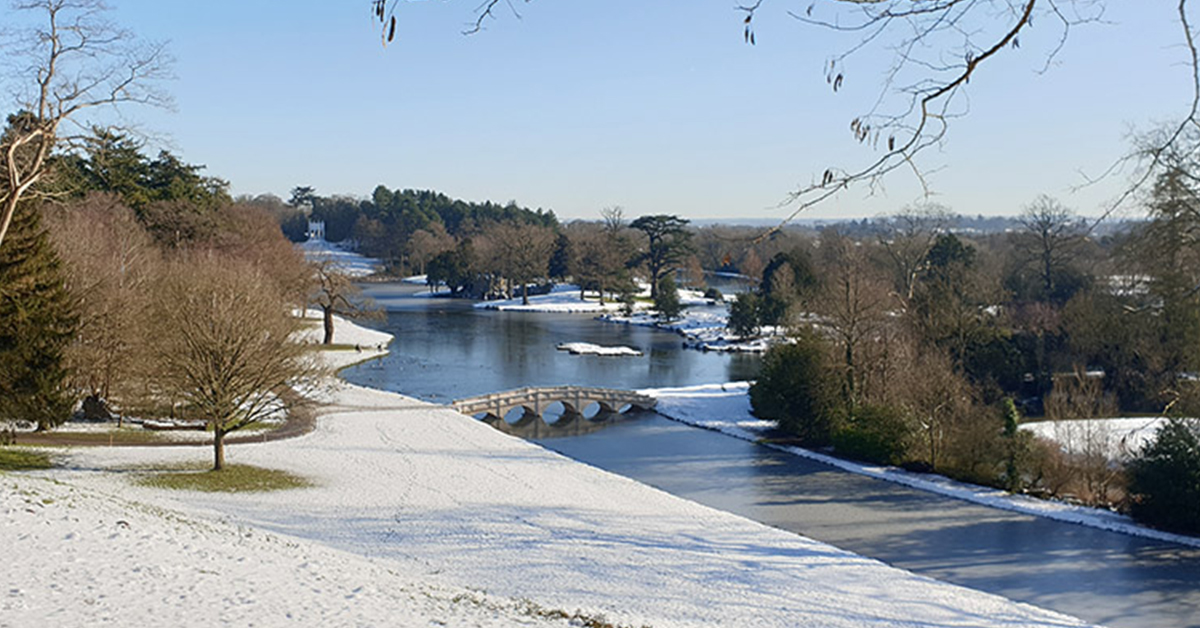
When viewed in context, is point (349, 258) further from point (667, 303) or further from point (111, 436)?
point (111, 436)

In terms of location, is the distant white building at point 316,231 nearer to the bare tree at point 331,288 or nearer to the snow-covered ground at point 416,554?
the bare tree at point 331,288

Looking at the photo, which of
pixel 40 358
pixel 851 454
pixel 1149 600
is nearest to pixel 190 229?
pixel 40 358

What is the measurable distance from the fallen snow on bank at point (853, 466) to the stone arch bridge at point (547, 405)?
4.97 ft

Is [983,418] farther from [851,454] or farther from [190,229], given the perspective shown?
[190,229]

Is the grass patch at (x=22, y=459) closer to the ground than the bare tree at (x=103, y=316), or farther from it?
closer to the ground

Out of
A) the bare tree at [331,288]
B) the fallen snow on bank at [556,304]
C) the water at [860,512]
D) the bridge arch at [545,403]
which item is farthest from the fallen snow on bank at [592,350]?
the fallen snow on bank at [556,304]

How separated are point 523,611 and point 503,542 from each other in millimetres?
5245

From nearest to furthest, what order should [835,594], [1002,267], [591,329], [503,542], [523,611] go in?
[523,611]
[835,594]
[503,542]
[1002,267]
[591,329]

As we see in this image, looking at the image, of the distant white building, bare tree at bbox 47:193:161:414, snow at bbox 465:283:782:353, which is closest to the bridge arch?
bare tree at bbox 47:193:161:414

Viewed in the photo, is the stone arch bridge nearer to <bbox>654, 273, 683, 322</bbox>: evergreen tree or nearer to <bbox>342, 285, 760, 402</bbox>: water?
<bbox>342, 285, 760, 402</bbox>: water

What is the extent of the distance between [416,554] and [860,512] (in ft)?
36.4

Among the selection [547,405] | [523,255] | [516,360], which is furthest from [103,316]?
[523,255]

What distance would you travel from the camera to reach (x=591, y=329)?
57.8 meters

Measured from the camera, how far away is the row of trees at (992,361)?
878 inches
